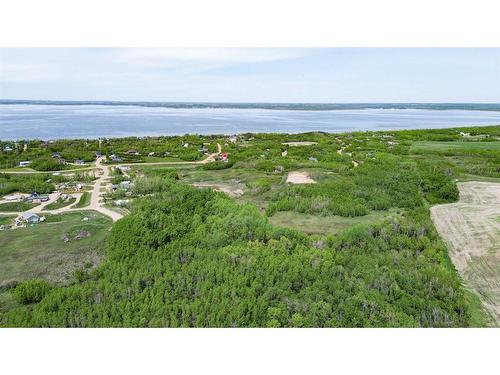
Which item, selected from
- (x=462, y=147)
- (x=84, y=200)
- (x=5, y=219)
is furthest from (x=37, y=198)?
(x=462, y=147)

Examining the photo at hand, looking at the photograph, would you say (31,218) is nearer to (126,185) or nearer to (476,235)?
(126,185)

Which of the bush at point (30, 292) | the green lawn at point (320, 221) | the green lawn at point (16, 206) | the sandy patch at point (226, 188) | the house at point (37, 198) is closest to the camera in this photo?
the bush at point (30, 292)

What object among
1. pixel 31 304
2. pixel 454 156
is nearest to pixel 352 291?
pixel 31 304

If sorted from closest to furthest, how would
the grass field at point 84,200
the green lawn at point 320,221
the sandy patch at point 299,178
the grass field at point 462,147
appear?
1. the green lawn at point 320,221
2. the grass field at point 84,200
3. the sandy patch at point 299,178
4. the grass field at point 462,147

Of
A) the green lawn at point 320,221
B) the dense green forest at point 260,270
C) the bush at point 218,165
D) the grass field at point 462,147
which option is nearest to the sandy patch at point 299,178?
the dense green forest at point 260,270

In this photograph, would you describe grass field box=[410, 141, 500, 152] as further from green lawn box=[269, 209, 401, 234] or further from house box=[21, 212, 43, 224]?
house box=[21, 212, 43, 224]

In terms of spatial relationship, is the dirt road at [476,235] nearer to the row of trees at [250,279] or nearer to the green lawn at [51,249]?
the row of trees at [250,279]

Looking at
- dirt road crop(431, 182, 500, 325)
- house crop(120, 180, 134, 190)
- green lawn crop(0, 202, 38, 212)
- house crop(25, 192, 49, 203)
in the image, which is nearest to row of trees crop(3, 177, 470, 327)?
dirt road crop(431, 182, 500, 325)
